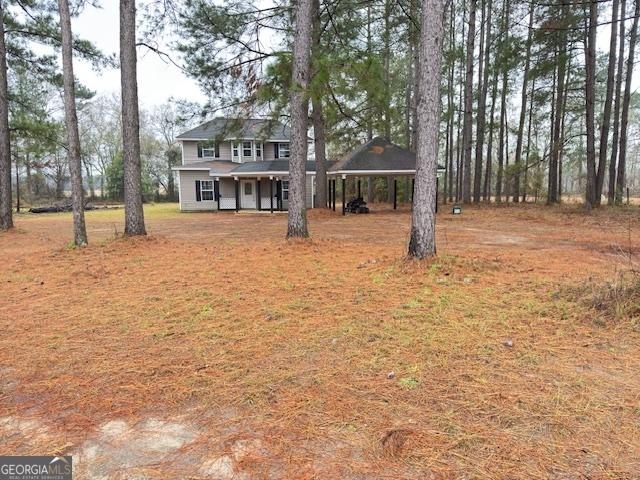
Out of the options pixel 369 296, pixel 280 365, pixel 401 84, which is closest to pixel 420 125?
pixel 369 296

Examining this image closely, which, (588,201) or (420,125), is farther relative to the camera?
(588,201)

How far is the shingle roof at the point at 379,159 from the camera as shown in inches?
698

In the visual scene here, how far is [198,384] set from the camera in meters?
2.58

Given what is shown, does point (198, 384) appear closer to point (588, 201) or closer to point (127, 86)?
point (127, 86)

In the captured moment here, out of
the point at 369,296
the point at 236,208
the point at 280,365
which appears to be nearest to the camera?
the point at 280,365

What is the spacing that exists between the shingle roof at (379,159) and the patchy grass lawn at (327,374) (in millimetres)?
12501

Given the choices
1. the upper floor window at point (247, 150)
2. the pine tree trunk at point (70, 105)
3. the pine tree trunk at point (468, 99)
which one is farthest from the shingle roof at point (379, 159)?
the pine tree trunk at point (70, 105)

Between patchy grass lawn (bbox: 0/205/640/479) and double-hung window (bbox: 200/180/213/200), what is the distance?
18.7m

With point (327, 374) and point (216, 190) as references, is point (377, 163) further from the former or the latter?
point (327, 374)

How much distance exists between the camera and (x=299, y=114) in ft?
27.3

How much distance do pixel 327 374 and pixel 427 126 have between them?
4044mm

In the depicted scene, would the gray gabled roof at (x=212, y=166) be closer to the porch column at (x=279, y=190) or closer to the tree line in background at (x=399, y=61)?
the porch column at (x=279, y=190)

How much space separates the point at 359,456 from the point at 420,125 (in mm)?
4721

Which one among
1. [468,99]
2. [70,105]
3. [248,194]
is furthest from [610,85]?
[70,105]
